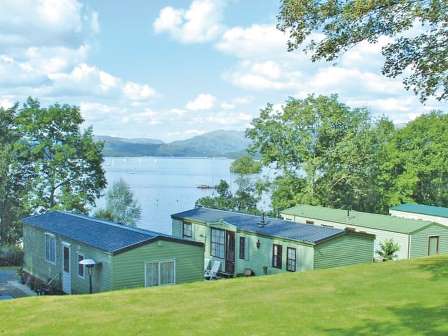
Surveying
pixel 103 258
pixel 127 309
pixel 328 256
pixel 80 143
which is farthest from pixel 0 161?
pixel 127 309

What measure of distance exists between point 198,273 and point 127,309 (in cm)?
852

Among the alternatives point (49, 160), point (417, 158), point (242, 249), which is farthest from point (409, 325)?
point (417, 158)

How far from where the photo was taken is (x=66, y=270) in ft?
75.2

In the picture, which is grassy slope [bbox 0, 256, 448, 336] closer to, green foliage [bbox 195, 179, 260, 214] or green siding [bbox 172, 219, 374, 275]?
green siding [bbox 172, 219, 374, 275]

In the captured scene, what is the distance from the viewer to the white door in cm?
2256

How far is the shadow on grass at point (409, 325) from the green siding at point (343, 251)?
12094 millimetres

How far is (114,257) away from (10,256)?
2208cm

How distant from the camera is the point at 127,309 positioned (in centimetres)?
1272

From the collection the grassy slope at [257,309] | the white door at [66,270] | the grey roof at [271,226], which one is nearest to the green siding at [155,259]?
the grassy slope at [257,309]

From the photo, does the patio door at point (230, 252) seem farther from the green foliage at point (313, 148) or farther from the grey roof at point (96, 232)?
the green foliage at point (313, 148)

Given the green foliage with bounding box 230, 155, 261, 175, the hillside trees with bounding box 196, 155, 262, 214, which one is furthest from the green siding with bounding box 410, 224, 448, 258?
the green foliage with bounding box 230, 155, 261, 175

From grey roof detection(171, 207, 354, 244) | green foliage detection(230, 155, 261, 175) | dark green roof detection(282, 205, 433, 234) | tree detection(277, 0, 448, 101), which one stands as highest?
tree detection(277, 0, 448, 101)

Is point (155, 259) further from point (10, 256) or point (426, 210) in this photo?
point (426, 210)

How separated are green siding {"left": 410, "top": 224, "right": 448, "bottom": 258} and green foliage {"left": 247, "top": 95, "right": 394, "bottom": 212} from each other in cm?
1459
